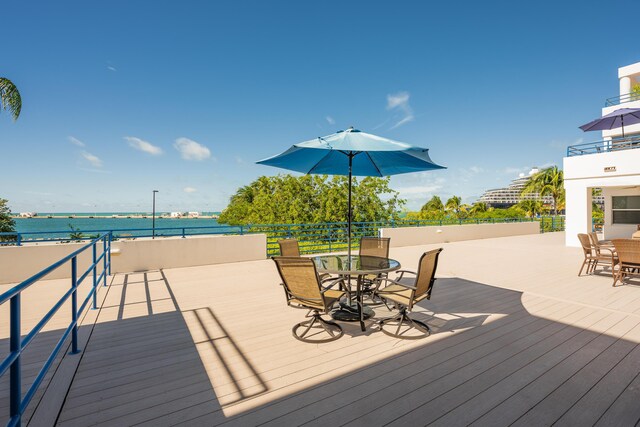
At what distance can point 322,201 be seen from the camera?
20.6 meters

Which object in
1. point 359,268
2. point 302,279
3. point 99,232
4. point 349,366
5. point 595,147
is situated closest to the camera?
point 349,366

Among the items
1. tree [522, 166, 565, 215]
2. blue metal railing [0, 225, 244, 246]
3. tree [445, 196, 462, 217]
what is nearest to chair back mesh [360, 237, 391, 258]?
blue metal railing [0, 225, 244, 246]

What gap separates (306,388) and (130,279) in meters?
5.03

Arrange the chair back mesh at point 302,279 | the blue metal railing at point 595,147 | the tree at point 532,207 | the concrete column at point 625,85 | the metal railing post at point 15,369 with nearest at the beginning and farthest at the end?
the metal railing post at point 15,369, the chair back mesh at point 302,279, the blue metal railing at point 595,147, the concrete column at point 625,85, the tree at point 532,207

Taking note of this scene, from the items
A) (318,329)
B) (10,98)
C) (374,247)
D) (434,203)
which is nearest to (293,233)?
(374,247)

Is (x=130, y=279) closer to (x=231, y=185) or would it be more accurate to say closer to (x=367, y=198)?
(x=367, y=198)

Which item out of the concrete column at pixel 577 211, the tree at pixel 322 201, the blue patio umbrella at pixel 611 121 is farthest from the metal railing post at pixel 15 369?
the tree at pixel 322 201

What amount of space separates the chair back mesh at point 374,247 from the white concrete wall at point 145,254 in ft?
11.5

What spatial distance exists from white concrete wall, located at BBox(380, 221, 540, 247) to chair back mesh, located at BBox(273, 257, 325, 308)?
25.9 feet

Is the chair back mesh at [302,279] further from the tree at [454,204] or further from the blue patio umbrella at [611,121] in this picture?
the tree at [454,204]

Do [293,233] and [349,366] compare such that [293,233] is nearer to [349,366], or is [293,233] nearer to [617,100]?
[349,366]

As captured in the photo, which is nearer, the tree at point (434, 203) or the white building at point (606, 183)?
the white building at point (606, 183)

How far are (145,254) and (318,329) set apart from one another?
501 cm

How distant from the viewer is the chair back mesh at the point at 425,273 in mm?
3000
